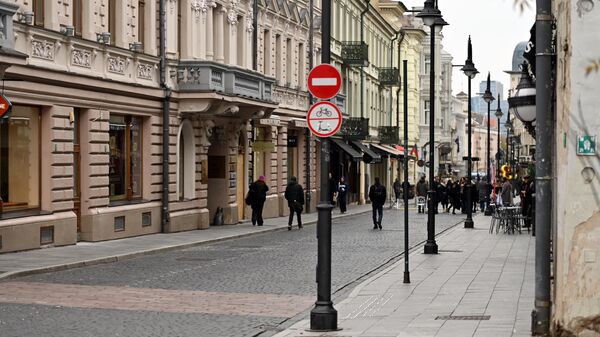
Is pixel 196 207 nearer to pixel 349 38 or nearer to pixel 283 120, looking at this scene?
pixel 283 120

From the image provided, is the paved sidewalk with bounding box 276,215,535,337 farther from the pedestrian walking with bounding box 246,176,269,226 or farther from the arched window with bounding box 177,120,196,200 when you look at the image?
the pedestrian walking with bounding box 246,176,269,226

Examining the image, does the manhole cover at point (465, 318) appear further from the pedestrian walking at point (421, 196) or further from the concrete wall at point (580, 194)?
the pedestrian walking at point (421, 196)

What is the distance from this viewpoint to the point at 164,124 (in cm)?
3303

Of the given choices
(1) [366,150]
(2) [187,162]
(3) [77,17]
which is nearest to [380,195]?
(2) [187,162]

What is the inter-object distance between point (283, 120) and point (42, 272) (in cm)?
2749

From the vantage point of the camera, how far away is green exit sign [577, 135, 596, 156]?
1105cm

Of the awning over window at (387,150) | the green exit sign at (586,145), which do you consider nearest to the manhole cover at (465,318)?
the green exit sign at (586,145)

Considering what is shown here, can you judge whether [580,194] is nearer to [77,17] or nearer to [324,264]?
[324,264]

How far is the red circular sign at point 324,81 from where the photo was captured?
44.2 feet

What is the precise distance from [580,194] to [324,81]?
3.69 meters

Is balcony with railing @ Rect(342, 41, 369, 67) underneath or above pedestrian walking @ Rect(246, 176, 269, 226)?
above

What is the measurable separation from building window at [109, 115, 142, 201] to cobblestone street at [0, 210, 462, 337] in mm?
3392

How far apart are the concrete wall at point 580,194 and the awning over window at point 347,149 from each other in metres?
47.8

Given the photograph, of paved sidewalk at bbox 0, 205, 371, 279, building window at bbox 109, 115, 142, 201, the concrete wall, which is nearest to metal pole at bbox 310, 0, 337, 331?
the concrete wall
